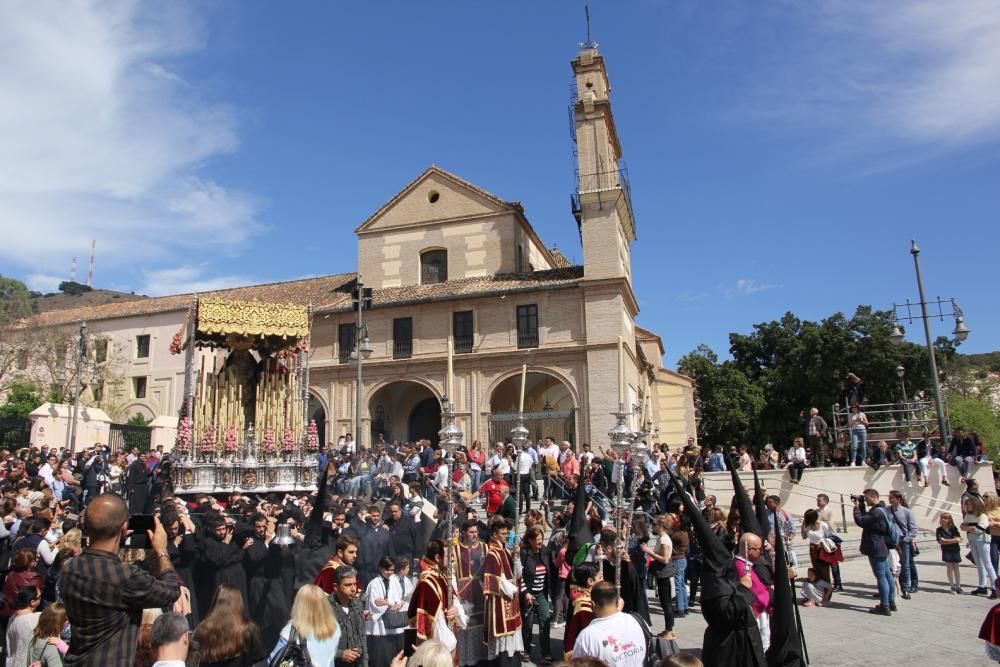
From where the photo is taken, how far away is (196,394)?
60.6ft

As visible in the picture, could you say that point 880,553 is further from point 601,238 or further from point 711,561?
point 601,238

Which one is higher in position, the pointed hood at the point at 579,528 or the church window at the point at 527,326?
the church window at the point at 527,326

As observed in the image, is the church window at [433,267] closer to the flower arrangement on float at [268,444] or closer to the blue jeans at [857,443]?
the flower arrangement on float at [268,444]

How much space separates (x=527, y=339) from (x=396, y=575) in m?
22.4

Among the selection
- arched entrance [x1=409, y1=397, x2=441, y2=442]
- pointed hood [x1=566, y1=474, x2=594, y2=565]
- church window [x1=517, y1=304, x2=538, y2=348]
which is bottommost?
pointed hood [x1=566, y1=474, x2=594, y2=565]

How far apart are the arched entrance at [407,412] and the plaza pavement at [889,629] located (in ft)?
68.8

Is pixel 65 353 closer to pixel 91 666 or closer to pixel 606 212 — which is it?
pixel 606 212

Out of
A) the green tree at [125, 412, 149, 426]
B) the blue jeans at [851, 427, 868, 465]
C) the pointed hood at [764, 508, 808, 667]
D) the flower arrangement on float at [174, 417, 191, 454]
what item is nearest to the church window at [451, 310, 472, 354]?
the flower arrangement on float at [174, 417, 191, 454]

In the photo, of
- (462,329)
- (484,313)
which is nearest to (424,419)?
(462,329)

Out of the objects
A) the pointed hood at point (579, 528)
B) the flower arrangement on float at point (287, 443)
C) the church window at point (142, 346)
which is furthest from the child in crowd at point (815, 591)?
the church window at point (142, 346)

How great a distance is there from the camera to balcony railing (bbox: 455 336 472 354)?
98.8 ft

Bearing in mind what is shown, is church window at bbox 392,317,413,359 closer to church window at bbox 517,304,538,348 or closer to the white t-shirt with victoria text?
church window at bbox 517,304,538,348

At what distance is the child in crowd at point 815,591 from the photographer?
10758 millimetres

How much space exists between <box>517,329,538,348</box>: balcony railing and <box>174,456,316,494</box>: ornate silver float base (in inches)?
495
